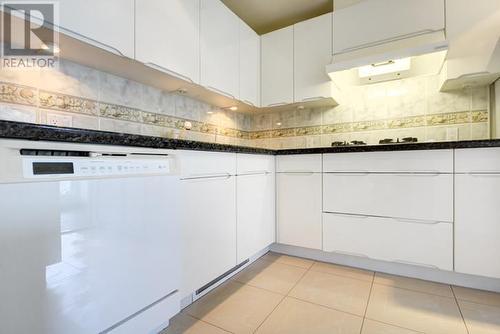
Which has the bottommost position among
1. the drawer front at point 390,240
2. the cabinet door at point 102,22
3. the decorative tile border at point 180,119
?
the drawer front at point 390,240

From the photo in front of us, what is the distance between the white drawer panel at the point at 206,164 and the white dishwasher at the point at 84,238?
0.13m

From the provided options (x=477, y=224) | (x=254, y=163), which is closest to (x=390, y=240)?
(x=477, y=224)

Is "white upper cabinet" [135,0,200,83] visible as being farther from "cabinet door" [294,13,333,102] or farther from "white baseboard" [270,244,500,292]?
"white baseboard" [270,244,500,292]

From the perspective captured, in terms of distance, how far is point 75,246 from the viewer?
68cm

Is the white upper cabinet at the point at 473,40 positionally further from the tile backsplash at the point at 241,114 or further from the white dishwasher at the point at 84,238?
the white dishwasher at the point at 84,238

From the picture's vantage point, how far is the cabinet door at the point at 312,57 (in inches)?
81.4

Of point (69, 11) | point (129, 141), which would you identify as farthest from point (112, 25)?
point (129, 141)

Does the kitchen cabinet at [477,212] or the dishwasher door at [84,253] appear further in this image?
the kitchen cabinet at [477,212]

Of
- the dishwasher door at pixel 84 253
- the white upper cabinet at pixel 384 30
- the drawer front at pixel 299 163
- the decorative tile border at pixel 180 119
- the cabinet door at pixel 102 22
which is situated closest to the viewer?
the dishwasher door at pixel 84 253

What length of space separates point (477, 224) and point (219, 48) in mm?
2052

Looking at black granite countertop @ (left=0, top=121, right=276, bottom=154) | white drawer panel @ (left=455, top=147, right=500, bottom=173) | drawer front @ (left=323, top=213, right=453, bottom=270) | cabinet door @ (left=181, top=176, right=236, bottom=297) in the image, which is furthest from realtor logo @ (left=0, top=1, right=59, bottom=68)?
white drawer panel @ (left=455, top=147, right=500, bottom=173)

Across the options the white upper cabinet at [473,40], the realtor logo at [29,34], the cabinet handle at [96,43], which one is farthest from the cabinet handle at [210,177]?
the white upper cabinet at [473,40]

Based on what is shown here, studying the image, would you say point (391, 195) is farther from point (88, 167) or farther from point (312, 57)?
point (88, 167)

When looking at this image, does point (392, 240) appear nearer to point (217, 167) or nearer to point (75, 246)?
point (217, 167)
